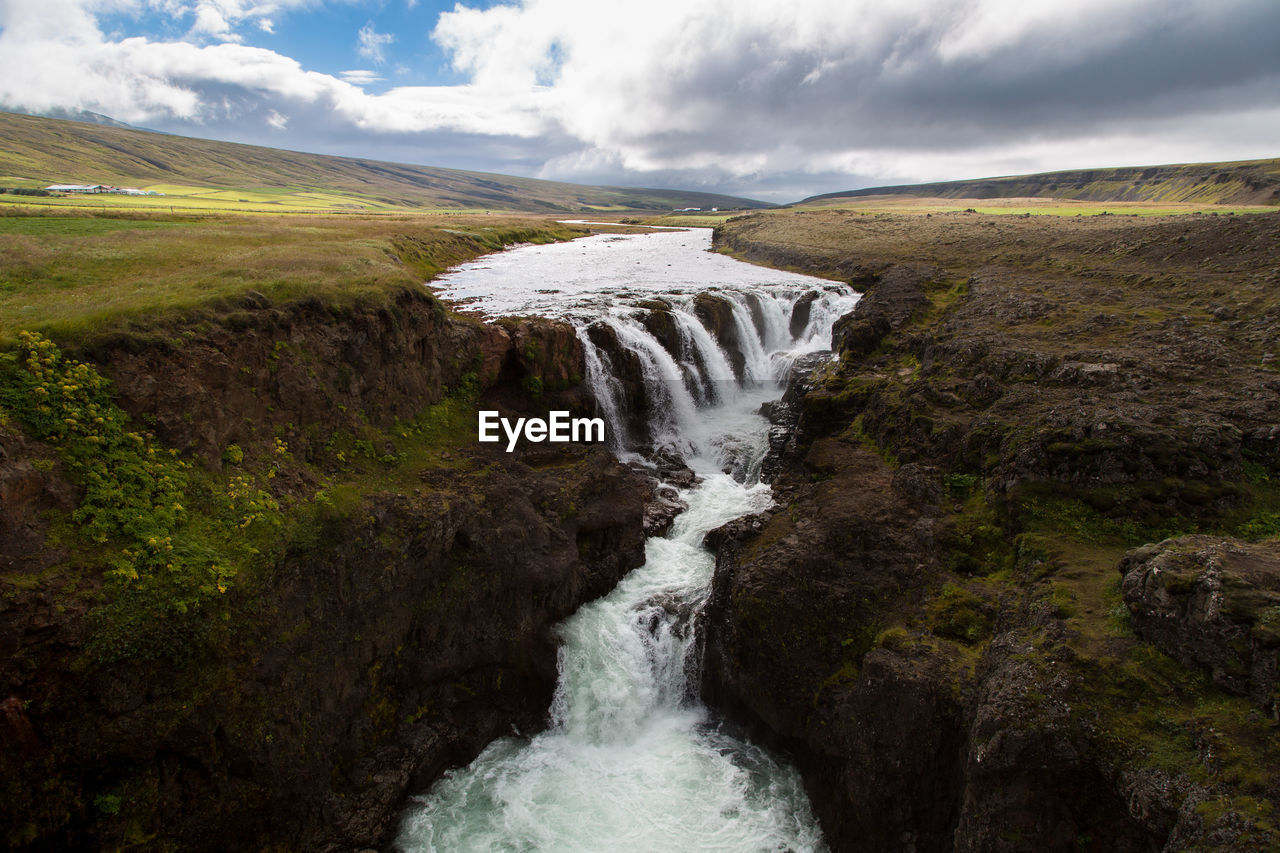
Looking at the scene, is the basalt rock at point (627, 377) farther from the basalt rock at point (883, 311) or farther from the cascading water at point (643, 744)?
the basalt rock at point (883, 311)

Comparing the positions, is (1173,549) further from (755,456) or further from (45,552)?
(45,552)

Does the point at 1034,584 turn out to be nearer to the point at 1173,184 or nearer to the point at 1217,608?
the point at 1217,608

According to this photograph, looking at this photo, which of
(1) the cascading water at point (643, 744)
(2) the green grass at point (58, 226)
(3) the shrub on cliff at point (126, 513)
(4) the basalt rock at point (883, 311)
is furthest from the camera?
(4) the basalt rock at point (883, 311)

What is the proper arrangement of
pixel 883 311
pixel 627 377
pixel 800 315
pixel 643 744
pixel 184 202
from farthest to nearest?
pixel 184 202 → pixel 800 315 → pixel 883 311 → pixel 627 377 → pixel 643 744

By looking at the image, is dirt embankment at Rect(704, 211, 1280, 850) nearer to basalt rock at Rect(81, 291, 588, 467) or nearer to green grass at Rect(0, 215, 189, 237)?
basalt rock at Rect(81, 291, 588, 467)

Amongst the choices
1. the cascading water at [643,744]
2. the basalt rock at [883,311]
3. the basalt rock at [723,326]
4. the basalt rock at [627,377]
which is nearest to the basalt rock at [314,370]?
the basalt rock at [627,377]

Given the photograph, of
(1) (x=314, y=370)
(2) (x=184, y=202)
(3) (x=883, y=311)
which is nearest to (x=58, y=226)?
(1) (x=314, y=370)
